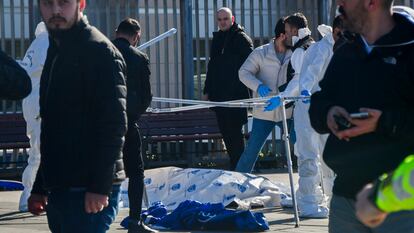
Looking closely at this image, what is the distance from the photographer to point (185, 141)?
1511cm

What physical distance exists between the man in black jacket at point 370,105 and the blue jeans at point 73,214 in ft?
3.60

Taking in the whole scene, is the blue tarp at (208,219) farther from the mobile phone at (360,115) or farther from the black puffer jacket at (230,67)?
the mobile phone at (360,115)

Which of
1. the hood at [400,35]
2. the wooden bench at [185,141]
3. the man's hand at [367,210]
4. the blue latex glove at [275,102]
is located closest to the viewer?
the man's hand at [367,210]

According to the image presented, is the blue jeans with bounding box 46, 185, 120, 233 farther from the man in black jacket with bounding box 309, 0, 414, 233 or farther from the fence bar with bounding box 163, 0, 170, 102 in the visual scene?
the fence bar with bounding box 163, 0, 170, 102

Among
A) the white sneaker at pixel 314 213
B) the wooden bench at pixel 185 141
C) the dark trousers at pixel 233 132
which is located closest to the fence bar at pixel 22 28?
the wooden bench at pixel 185 141

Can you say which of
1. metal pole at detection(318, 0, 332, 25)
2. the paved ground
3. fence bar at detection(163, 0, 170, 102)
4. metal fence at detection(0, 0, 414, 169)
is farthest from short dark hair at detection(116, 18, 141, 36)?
metal pole at detection(318, 0, 332, 25)

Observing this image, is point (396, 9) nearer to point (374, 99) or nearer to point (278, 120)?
point (374, 99)

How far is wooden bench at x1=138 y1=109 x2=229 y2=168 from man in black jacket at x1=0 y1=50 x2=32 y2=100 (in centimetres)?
1042

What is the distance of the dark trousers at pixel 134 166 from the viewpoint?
866 centimetres

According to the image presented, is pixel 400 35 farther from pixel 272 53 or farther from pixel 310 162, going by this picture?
pixel 272 53

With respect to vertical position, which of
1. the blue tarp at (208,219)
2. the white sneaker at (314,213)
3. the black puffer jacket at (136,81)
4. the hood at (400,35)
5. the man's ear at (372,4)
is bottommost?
the white sneaker at (314,213)

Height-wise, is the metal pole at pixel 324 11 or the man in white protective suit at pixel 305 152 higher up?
the metal pole at pixel 324 11

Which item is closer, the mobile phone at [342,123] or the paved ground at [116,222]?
the mobile phone at [342,123]

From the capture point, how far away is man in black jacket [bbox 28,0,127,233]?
15.6 ft
